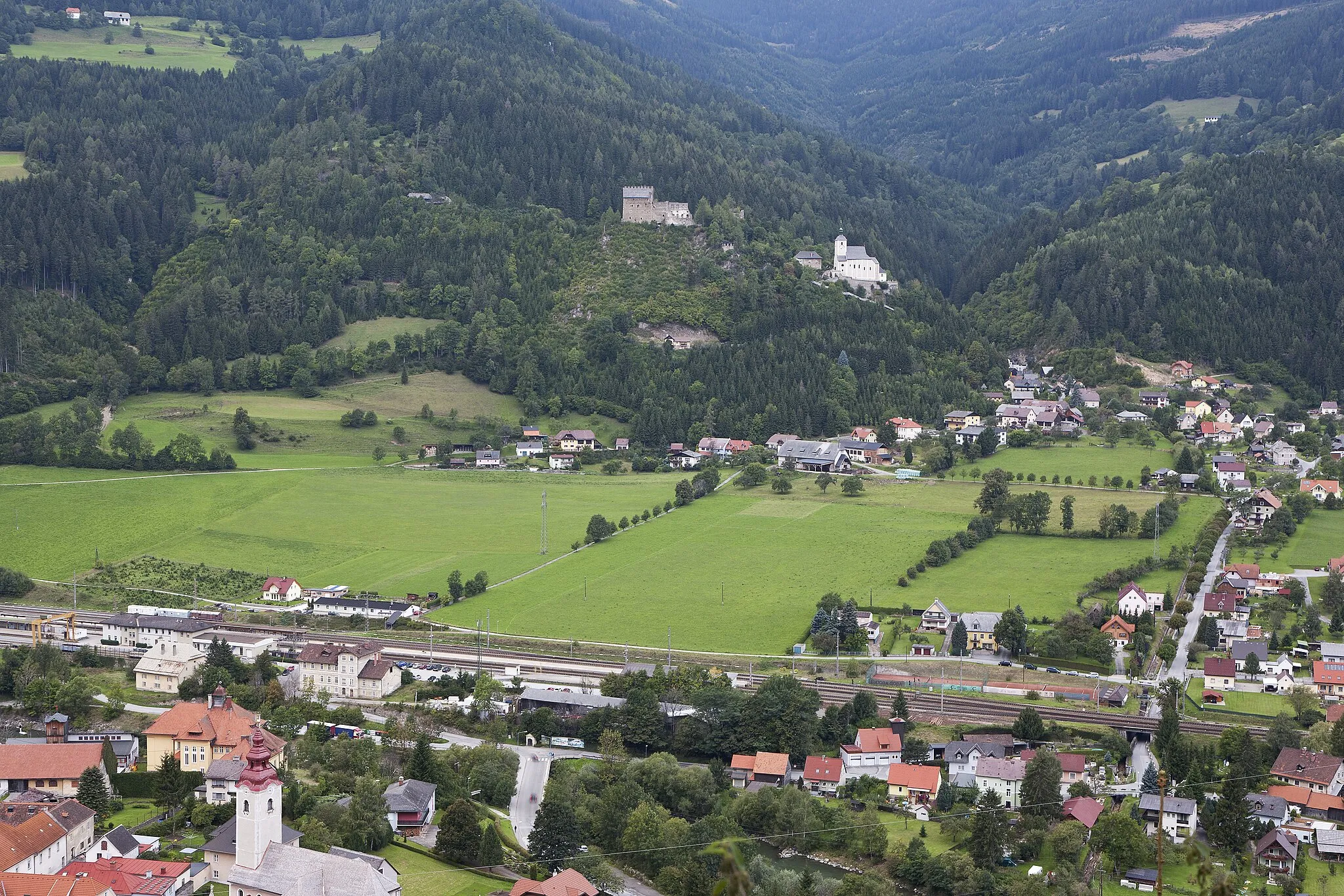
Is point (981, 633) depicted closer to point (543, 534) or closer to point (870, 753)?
point (870, 753)

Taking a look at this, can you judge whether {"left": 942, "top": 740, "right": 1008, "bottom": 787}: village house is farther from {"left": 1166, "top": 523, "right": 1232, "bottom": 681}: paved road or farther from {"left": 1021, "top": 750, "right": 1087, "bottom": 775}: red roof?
{"left": 1166, "top": 523, "right": 1232, "bottom": 681}: paved road

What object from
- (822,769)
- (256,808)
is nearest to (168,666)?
(256,808)

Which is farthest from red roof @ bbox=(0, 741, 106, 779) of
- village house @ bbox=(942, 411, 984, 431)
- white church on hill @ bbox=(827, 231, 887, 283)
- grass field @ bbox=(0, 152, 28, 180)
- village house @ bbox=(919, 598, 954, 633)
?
grass field @ bbox=(0, 152, 28, 180)

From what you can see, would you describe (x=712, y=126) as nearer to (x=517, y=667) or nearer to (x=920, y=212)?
(x=920, y=212)

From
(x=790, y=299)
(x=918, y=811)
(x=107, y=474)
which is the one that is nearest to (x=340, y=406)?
(x=107, y=474)

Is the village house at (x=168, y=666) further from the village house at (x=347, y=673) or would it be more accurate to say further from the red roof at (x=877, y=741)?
the red roof at (x=877, y=741)
